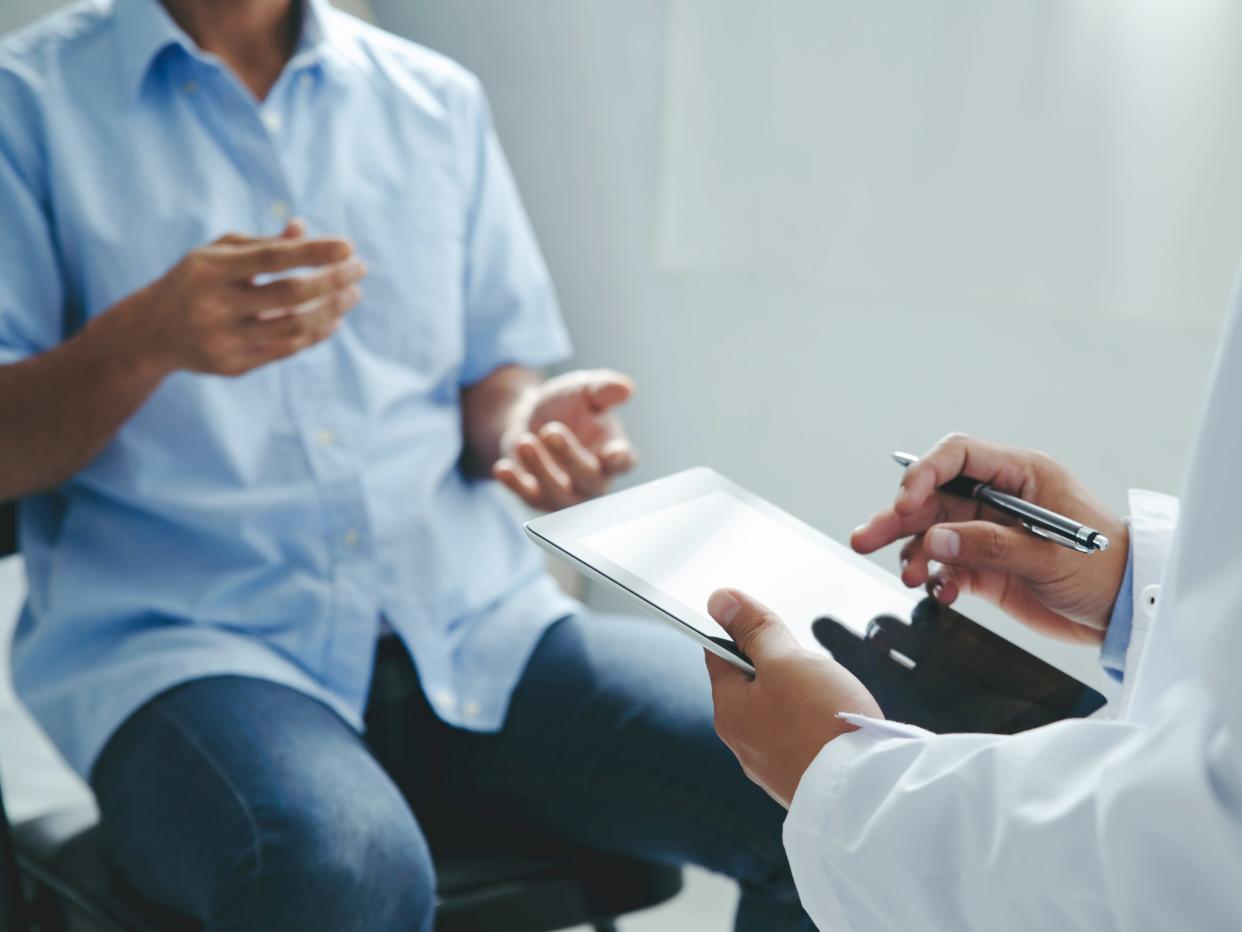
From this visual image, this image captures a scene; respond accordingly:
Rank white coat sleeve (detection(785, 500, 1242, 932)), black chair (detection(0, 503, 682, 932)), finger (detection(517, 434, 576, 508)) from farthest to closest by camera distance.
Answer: finger (detection(517, 434, 576, 508)), black chair (detection(0, 503, 682, 932)), white coat sleeve (detection(785, 500, 1242, 932))

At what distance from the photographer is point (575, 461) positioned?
943 millimetres

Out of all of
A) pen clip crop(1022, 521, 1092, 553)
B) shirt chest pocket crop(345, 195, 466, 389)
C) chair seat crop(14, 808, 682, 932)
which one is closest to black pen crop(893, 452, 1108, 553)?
pen clip crop(1022, 521, 1092, 553)

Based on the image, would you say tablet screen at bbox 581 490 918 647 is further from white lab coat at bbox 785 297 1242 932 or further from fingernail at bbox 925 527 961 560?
white lab coat at bbox 785 297 1242 932

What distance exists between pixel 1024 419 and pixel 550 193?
724mm

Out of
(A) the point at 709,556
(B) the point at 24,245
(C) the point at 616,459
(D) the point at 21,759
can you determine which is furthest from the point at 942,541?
(D) the point at 21,759

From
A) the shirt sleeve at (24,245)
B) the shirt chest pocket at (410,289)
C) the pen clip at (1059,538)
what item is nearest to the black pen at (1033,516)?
the pen clip at (1059,538)

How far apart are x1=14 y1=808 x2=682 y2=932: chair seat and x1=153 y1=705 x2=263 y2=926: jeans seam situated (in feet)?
0.36

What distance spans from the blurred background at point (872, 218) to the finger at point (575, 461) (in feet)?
1.47

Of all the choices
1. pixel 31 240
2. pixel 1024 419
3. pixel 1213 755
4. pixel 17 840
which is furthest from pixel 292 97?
pixel 1213 755

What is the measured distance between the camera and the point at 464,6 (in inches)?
60.9

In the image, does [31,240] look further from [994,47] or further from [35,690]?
[994,47]

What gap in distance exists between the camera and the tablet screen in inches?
25.1

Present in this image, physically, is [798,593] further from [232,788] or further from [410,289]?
[410,289]

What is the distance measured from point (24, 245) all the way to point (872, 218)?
2.73 ft
